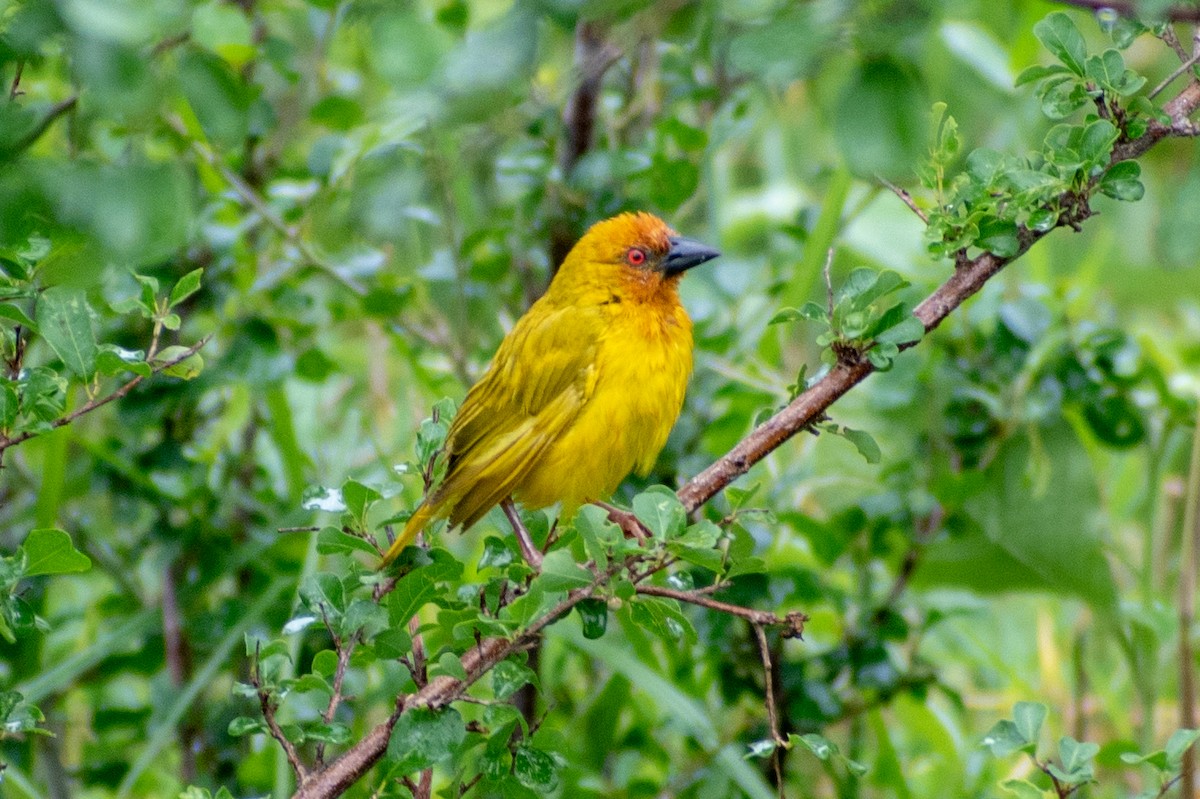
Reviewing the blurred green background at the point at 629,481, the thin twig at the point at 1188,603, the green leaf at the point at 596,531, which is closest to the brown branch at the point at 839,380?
the green leaf at the point at 596,531

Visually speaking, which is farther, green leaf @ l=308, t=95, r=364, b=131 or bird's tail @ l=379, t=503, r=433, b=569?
green leaf @ l=308, t=95, r=364, b=131

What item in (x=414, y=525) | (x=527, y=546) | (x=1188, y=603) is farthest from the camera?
(x=1188, y=603)

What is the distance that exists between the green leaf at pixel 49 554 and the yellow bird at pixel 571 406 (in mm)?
1111

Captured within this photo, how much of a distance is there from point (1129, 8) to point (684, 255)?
7.75 ft

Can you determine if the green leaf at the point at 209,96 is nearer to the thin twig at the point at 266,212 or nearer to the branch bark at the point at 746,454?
the branch bark at the point at 746,454

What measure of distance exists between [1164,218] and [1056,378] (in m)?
1.71

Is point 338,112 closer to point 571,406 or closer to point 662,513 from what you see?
point 571,406

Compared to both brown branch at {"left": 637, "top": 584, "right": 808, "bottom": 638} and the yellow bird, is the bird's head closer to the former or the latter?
the yellow bird

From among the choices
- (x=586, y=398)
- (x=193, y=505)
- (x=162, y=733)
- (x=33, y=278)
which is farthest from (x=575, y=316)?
(x=33, y=278)

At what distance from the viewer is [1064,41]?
193cm

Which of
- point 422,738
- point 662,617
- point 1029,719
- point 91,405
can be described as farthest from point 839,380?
point 91,405

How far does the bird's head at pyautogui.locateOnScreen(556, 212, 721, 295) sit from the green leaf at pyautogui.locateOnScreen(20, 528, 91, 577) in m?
1.78

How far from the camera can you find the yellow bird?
313cm

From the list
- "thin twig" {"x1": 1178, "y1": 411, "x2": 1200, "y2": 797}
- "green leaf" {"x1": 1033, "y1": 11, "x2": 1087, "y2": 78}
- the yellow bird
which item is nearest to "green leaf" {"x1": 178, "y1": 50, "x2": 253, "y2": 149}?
"green leaf" {"x1": 1033, "y1": 11, "x2": 1087, "y2": 78}
